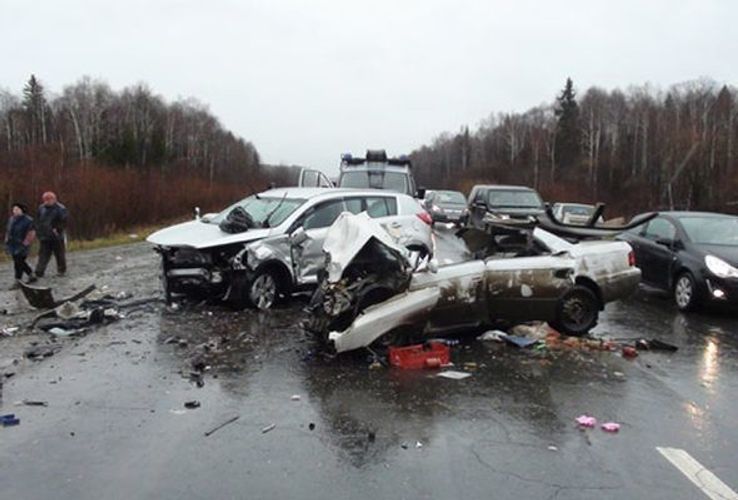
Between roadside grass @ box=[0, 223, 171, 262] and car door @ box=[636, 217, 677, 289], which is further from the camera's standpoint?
roadside grass @ box=[0, 223, 171, 262]

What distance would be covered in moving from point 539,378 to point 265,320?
13.7 feet

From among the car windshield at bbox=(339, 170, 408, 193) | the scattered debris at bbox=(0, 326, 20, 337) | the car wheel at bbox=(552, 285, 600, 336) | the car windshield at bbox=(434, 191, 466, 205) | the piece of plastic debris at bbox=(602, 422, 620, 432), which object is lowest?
the piece of plastic debris at bbox=(602, 422, 620, 432)

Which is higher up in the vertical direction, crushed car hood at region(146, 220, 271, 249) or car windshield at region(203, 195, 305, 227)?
car windshield at region(203, 195, 305, 227)

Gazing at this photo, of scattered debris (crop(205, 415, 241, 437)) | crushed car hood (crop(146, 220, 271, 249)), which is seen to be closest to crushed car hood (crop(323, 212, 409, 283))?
scattered debris (crop(205, 415, 241, 437))

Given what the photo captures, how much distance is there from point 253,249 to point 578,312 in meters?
4.62

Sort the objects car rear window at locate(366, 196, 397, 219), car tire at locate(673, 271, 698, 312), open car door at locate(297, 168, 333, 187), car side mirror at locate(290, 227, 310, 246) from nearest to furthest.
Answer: car side mirror at locate(290, 227, 310, 246) < car tire at locate(673, 271, 698, 312) < car rear window at locate(366, 196, 397, 219) < open car door at locate(297, 168, 333, 187)

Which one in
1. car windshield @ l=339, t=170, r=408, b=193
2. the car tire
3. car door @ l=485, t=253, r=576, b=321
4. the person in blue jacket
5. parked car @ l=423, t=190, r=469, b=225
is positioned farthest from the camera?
parked car @ l=423, t=190, r=469, b=225

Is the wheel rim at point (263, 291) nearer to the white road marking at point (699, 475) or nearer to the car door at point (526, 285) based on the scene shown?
the car door at point (526, 285)

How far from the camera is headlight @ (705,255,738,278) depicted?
10.2 meters

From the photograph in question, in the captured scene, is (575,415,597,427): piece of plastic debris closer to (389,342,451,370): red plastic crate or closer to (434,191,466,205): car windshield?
(389,342,451,370): red plastic crate

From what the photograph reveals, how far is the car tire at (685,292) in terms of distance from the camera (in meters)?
10.7

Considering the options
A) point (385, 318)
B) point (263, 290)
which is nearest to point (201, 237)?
point (263, 290)

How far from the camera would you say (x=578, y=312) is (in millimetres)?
8594

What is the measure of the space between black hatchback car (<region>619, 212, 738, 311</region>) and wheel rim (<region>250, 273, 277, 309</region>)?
21.8 feet
